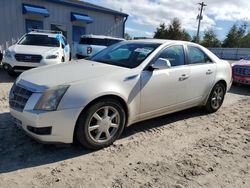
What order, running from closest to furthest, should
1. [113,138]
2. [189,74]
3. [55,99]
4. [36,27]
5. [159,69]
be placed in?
[55,99], [113,138], [159,69], [189,74], [36,27]

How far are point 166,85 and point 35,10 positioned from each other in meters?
12.9

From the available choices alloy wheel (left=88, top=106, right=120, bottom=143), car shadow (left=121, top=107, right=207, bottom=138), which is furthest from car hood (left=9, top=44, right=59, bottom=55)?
alloy wheel (left=88, top=106, right=120, bottom=143)

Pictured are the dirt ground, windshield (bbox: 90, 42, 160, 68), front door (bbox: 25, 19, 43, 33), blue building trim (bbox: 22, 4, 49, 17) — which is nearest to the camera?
the dirt ground

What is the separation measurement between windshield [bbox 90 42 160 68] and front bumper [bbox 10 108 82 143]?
134 centimetres

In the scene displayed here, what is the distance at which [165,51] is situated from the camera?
4.39 m

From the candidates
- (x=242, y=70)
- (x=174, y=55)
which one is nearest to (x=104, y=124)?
(x=174, y=55)

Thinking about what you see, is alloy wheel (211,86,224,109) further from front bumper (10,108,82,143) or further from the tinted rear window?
the tinted rear window

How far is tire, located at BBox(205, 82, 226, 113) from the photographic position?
215 inches

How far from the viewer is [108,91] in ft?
11.3

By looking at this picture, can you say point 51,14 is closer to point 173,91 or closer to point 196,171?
point 173,91

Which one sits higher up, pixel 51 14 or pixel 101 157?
pixel 51 14

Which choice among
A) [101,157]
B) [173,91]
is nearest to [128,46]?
[173,91]

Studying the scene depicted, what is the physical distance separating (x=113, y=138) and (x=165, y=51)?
5.79 ft

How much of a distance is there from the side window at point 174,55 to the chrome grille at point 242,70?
552 centimetres
